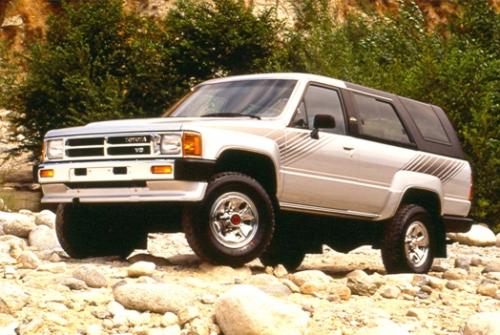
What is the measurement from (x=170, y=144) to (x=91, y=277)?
4.26 feet

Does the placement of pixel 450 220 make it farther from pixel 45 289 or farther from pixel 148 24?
pixel 148 24

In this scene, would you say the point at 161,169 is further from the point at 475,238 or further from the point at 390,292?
the point at 475,238

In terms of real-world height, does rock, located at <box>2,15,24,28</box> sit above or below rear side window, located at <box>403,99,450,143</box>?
below

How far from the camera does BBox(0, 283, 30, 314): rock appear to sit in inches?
274

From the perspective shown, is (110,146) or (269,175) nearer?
(110,146)

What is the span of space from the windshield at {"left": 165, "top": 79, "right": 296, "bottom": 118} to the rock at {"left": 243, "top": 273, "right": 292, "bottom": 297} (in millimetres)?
1633

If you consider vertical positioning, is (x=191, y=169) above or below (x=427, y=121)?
below

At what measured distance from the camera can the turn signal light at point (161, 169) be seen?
8.73 m

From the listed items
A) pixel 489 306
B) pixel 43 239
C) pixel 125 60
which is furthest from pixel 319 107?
pixel 125 60

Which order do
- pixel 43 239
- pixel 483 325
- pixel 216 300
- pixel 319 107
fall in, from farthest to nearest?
pixel 43 239
pixel 319 107
pixel 216 300
pixel 483 325

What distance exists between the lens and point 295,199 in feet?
31.7

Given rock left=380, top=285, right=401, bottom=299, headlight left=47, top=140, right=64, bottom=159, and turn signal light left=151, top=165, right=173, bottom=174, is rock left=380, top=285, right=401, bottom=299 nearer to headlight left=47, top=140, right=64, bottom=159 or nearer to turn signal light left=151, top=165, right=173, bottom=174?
turn signal light left=151, top=165, right=173, bottom=174

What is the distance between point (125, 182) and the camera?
9016mm

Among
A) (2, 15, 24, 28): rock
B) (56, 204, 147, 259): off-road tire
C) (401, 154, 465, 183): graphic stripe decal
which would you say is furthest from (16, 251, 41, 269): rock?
(2, 15, 24, 28): rock
